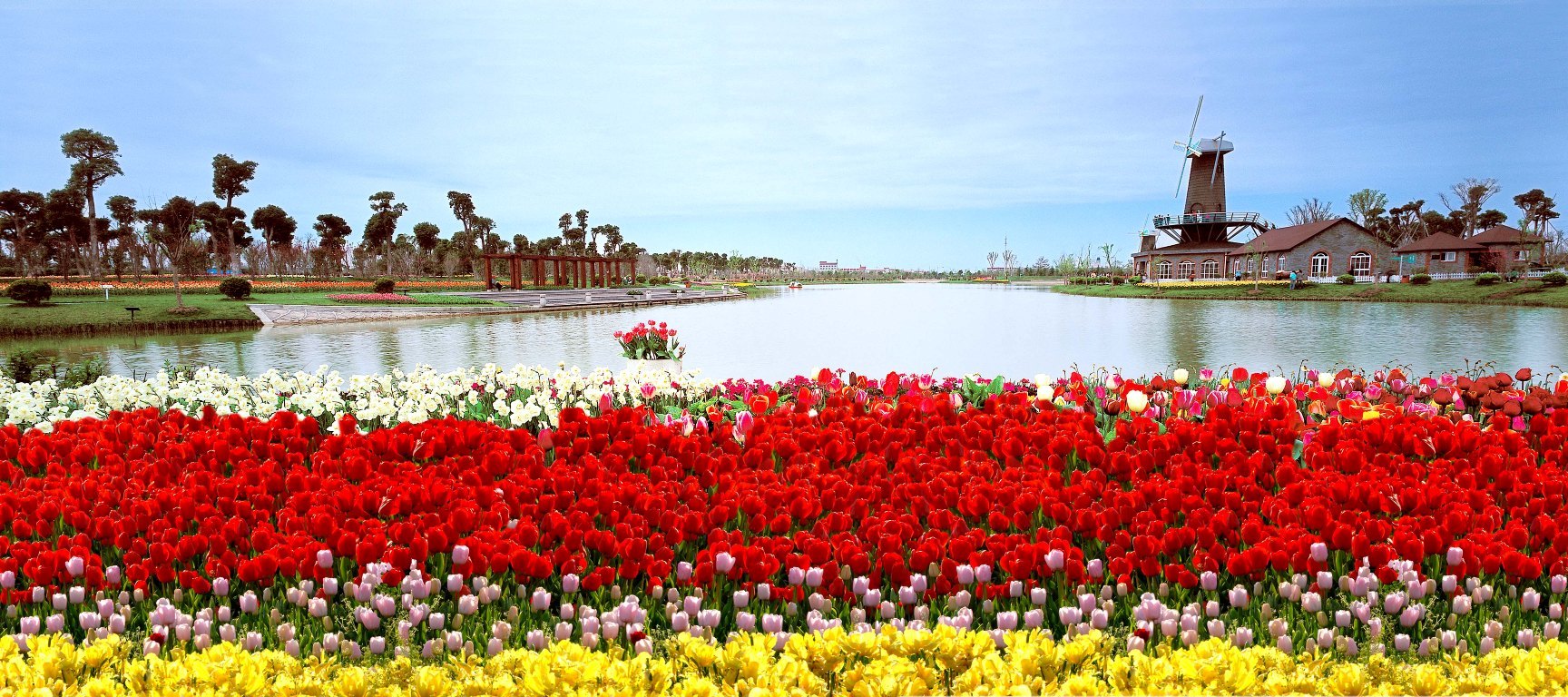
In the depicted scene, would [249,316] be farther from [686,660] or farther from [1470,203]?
[1470,203]

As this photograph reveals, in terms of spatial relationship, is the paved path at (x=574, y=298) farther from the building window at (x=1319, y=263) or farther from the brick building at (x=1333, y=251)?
the building window at (x=1319, y=263)

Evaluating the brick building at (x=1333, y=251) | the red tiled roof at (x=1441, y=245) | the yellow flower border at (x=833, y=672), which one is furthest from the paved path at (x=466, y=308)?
the red tiled roof at (x=1441, y=245)

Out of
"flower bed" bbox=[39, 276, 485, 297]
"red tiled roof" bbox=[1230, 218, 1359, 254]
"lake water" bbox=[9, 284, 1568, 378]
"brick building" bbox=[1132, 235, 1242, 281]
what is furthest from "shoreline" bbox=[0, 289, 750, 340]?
"red tiled roof" bbox=[1230, 218, 1359, 254]

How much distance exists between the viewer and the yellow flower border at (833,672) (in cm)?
235

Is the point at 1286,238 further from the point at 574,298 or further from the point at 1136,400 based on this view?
the point at 1136,400

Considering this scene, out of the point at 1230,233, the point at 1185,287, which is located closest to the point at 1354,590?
the point at 1185,287

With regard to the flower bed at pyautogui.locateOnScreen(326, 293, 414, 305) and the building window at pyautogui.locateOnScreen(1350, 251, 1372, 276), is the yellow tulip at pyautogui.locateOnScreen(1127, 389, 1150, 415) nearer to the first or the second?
the flower bed at pyautogui.locateOnScreen(326, 293, 414, 305)

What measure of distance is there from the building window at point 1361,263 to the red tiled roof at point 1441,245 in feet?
14.4

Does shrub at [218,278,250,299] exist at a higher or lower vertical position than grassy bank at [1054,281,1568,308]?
higher

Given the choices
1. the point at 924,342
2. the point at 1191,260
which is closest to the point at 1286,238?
the point at 1191,260

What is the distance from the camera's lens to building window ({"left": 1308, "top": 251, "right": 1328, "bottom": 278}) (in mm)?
54625

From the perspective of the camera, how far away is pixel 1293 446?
16.0 ft

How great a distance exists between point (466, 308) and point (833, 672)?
30829 mm

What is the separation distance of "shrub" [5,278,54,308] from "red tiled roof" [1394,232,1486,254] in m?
Answer: 67.9
